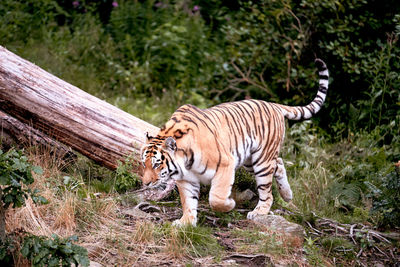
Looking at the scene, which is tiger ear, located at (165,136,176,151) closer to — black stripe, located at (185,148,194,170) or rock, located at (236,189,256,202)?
black stripe, located at (185,148,194,170)

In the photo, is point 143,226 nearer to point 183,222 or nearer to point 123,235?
point 123,235

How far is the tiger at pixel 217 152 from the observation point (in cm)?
432

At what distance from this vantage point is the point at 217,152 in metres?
4.48

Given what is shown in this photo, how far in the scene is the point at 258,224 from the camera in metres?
4.77

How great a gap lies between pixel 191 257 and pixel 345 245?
59.9 inches

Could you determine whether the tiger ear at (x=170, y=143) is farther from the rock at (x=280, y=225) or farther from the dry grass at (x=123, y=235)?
the rock at (x=280, y=225)

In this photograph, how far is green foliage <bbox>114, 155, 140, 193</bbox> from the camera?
17.0 feet

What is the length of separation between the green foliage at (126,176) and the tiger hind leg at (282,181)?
1.52 metres

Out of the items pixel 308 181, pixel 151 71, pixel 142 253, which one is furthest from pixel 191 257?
pixel 151 71

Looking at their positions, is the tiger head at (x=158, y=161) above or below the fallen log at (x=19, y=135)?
above

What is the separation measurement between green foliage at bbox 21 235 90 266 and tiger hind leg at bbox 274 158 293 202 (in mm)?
2608

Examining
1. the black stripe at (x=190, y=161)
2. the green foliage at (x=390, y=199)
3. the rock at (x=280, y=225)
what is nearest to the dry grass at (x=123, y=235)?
the rock at (x=280, y=225)

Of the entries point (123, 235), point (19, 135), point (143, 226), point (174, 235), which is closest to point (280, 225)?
point (174, 235)

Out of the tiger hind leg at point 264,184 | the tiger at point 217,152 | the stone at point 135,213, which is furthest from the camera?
the tiger hind leg at point 264,184
